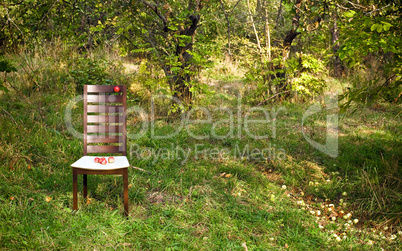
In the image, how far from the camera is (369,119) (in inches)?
258

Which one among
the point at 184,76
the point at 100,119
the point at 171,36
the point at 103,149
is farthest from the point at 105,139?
the point at 171,36

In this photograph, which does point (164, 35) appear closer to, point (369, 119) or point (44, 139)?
point (44, 139)

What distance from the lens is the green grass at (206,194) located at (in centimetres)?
297

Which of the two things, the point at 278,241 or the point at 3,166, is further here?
the point at 3,166

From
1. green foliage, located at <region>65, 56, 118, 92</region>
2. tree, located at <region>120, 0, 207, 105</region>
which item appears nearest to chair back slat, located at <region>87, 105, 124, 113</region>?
tree, located at <region>120, 0, 207, 105</region>

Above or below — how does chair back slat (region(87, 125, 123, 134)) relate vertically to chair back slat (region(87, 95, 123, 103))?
below

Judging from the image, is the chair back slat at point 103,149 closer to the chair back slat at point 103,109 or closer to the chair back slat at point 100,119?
the chair back slat at point 100,119

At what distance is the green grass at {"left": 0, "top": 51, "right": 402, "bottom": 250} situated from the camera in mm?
2971

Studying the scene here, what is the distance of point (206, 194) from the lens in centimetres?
377

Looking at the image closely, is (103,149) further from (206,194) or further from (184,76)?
(184,76)

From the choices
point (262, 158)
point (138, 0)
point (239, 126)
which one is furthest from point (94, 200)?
point (138, 0)

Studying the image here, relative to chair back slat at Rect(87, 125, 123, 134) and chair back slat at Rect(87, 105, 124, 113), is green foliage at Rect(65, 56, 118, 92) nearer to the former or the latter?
chair back slat at Rect(87, 105, 124, 113)

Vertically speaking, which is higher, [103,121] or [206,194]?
[103,121]

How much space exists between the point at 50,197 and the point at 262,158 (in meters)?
2.76
